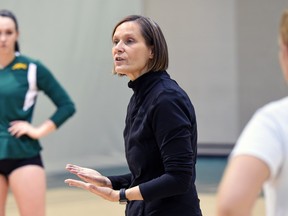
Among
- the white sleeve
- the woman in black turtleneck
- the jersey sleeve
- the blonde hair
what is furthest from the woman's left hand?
the jersey sleeve

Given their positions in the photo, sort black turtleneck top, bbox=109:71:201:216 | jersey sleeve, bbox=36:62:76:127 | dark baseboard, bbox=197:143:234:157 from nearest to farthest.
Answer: black turtleneck top, bbox=109:71:201:216
jersey sleeve, bbox=36:62:76:127
dark baseboard, bbox=197:143:234:157

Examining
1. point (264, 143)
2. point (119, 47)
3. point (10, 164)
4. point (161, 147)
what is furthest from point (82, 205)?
point (264, 143)

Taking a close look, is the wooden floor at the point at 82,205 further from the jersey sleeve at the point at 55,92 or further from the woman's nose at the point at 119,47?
the woman's nose at the point at 119,47

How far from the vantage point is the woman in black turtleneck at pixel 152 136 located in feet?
8.35

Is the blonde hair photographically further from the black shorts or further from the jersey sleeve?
the jersey sleeve

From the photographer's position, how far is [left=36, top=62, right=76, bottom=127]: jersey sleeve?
454cm

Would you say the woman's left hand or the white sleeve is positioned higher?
the white sleeve

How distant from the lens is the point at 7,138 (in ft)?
14.4

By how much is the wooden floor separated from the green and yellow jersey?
8.39ft

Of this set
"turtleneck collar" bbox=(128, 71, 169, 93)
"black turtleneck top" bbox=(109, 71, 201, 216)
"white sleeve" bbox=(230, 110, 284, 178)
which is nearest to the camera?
"white sleeve" bbox=(230, 110, 284, 178)

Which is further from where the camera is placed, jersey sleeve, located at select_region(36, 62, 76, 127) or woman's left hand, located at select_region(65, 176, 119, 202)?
jersey sleeve, located at select_region(36, 62, 76, 127)

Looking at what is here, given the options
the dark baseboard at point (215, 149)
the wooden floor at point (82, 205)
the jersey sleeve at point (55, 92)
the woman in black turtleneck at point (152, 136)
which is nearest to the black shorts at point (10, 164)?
the jersey sleeve at point (55, 92)

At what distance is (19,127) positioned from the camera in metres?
4.36

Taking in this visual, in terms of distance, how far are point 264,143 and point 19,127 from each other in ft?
9.73
